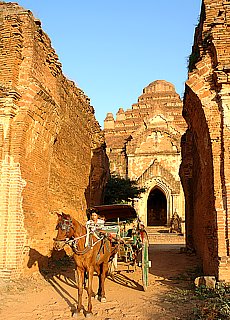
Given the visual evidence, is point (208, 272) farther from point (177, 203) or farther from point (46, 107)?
point (177, 203)

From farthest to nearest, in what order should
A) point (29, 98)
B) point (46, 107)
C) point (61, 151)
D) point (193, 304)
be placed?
point (61, 151) → point (46, 107) → point (29, 98) → point (193, 304)

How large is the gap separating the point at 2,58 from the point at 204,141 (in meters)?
5.19

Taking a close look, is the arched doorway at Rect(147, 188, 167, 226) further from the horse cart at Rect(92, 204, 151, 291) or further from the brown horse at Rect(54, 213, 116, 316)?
the brown horse at Rect(54, 213, 116, 316)

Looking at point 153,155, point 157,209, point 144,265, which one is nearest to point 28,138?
point 144,265

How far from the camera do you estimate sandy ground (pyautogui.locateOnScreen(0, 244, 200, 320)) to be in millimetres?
5930

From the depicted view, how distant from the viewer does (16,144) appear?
844 cm

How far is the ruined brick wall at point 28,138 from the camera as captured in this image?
8203 millimetres

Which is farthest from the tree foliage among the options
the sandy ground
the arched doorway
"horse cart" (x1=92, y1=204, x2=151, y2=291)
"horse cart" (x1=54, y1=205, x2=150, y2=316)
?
the arched doorway

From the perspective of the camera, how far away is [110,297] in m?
7.30

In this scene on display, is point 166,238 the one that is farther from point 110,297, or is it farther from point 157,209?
point 110,297

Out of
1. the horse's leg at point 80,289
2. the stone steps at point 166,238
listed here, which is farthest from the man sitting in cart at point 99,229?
the stone steps at point 166,238

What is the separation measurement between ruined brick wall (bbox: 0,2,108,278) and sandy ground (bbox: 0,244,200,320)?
67cm

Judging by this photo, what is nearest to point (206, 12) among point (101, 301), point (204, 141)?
point (204, 141)

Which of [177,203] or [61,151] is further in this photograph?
[177,203]
